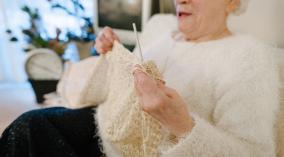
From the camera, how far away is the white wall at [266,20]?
1.16 metres

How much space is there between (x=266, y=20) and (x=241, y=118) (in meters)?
0.58

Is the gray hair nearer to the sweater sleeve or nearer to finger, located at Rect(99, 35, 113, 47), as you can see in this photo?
the sweater sleeve

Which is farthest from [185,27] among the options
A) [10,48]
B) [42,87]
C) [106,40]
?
[10,48]

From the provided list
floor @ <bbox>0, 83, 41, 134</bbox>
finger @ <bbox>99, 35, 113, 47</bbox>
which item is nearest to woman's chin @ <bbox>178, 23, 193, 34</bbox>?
finger @ <bbox>99, 35, 113, 47</bbox>

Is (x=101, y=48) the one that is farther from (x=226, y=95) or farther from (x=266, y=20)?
(x=266, y=20)

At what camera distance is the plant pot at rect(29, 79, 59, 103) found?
1998mm

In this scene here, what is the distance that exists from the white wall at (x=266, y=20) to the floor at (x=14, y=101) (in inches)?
58.6

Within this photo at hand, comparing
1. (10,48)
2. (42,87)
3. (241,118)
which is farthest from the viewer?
(10,48)

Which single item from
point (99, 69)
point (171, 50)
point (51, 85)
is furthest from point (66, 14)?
point (171, 50)

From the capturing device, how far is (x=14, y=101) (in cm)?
218

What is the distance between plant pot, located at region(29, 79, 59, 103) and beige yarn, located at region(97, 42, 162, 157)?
1.10 m

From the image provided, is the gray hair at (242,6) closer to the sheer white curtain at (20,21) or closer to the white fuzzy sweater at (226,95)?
the white fuzzy sweater at (226,95)

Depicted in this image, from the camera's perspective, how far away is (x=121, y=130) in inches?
35.0

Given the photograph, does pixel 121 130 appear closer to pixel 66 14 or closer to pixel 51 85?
pixel 51 85
